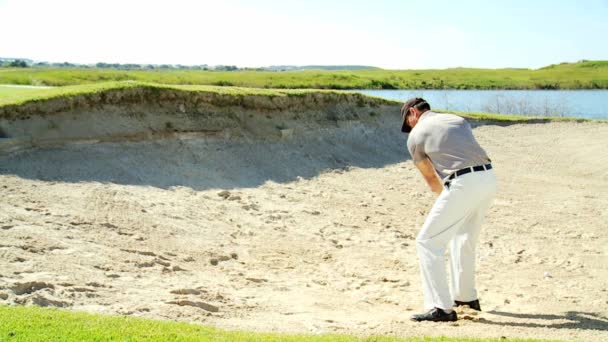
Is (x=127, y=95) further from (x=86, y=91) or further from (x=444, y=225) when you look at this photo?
(x=444, y=225)

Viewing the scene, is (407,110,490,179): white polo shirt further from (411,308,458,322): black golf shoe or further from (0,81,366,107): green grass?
(0,81,366,107): green grass

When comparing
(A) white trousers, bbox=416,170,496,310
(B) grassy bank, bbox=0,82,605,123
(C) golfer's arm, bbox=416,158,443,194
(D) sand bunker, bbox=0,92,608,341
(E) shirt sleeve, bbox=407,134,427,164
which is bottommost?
(D) sand bunker, bbox=0,92,608,341

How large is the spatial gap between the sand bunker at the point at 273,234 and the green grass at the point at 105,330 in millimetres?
531

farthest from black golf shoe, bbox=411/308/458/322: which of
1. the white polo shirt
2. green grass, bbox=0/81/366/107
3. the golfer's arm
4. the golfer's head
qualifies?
green grass, bbox=0/81/366/107

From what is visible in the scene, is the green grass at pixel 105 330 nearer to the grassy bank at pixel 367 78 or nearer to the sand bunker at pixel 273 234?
the sand bunker at pixel 273 234

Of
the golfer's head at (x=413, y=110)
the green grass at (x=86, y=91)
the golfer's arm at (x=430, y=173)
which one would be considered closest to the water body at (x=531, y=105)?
the green grass at (x=86, y=91)

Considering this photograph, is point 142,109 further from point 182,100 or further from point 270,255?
point 270,255

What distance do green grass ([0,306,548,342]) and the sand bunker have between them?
0.53m

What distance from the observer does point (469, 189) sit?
678 cm

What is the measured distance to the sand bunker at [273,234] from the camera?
6999 millimetres

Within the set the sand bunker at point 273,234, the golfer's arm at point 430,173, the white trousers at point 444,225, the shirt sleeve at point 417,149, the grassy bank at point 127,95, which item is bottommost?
the sand bunker at point 273,234

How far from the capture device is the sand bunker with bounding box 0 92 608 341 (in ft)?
23.0

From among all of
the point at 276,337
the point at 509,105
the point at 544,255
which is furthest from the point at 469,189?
the point at 509,105

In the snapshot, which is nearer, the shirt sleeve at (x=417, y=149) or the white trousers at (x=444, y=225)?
the white trousers at (x=444, y=225)
